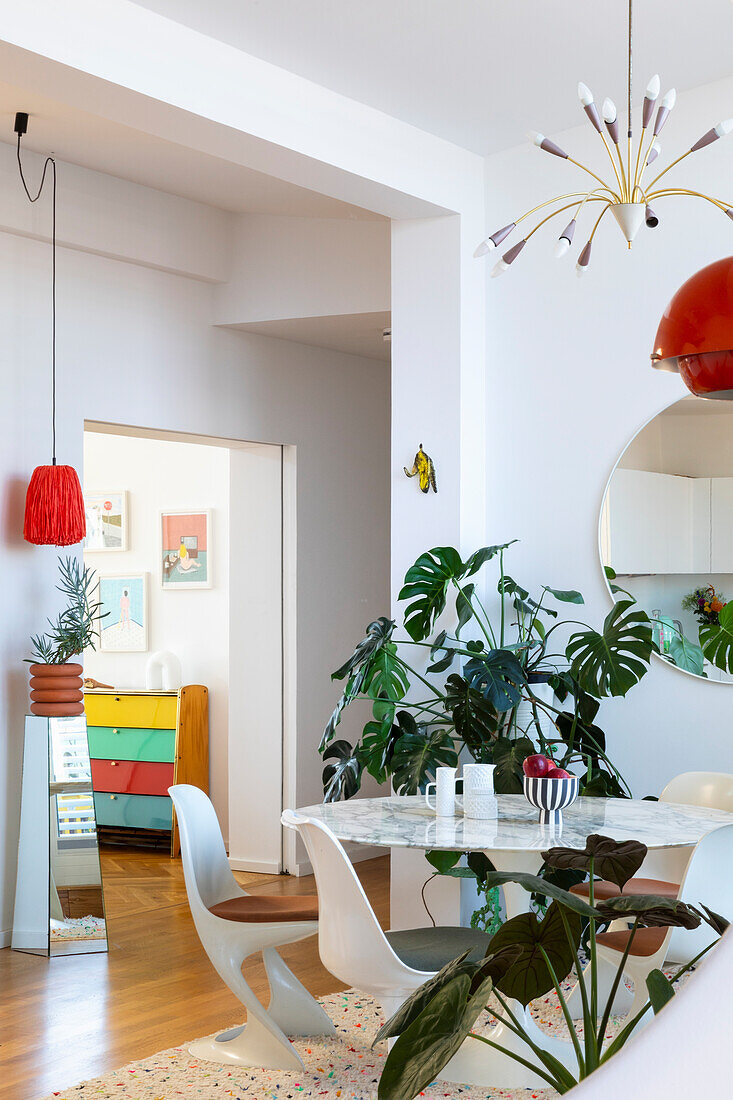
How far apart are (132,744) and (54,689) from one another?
2.54 meters

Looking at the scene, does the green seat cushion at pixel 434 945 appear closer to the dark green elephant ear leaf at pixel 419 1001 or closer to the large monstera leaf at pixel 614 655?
the large monstera leaf at pixel 614 655

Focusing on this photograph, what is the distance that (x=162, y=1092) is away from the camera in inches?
128

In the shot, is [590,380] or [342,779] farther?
[590,380]

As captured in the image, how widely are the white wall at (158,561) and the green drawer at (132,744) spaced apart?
→ 303 millimetres

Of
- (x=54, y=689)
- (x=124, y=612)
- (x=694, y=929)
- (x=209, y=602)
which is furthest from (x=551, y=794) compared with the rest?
(x=124, y=612)

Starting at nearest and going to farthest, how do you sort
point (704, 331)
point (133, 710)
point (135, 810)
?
point (704, 331)
point (135, 810)
point (133, 710)

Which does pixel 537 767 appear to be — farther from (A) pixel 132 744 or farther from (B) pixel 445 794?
(A) pixel 132 744

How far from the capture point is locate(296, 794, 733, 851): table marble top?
9.30 feet

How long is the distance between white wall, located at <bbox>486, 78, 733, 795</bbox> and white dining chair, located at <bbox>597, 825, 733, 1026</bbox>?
128cm

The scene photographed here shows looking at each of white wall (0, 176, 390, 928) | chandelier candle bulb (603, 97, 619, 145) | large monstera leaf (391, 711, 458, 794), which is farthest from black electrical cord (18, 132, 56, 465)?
chandelier candle bulb (603, 97, 619, 145)

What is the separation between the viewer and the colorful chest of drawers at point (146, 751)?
23.2 ft

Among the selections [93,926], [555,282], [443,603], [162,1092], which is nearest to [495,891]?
[443,603]

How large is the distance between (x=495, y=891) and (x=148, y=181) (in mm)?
3603

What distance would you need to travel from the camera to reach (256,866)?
21.3 feet
